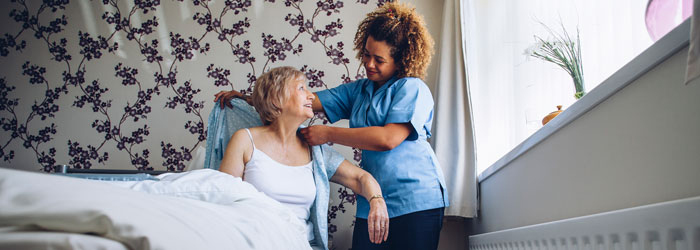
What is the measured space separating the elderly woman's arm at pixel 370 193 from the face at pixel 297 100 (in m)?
0.25

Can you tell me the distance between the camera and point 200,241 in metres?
0.61

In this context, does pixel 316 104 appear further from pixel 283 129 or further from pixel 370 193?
pixel 370 193

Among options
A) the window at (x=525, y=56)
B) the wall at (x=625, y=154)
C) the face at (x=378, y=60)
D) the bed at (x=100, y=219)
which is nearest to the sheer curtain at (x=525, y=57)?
the window at (x=525, y=56)

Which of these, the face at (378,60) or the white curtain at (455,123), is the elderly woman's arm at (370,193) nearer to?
the face at (378,60)

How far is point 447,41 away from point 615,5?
0.85 metres

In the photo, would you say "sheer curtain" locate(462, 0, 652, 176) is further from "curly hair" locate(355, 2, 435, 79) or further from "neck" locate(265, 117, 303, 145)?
"neck" locate(265, 117, 303, 145)

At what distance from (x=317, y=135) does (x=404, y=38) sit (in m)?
0.50

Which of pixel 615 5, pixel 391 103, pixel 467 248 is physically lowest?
pixel 467 248

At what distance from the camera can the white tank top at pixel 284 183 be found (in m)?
1.58

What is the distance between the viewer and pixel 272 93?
176 centimetres

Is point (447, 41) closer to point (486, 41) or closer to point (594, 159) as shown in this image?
point (486, 41)

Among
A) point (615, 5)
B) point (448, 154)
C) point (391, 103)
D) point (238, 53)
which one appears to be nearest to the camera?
point (615, 5)

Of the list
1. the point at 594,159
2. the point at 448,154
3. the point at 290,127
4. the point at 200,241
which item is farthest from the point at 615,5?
the point at 200,241

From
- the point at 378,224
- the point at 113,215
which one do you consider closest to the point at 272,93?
the point at 378,224
